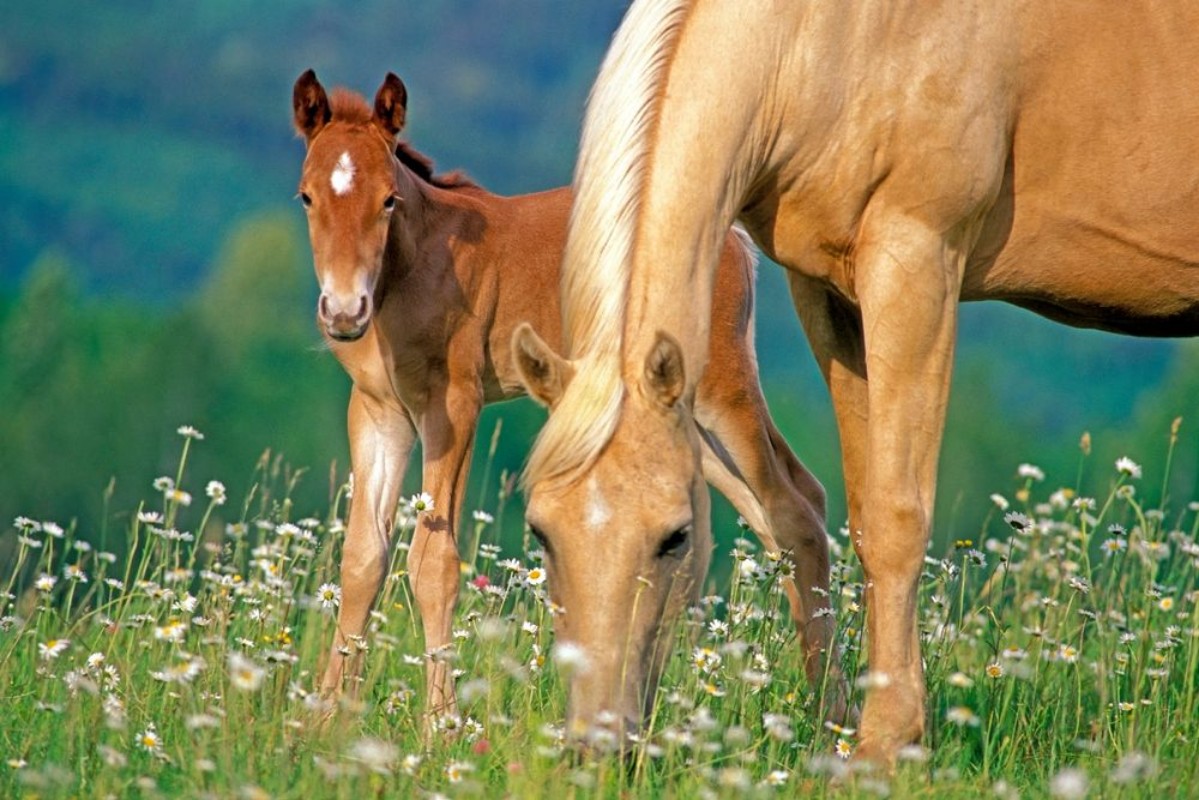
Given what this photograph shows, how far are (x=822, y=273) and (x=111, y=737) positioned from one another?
2472 millimetres

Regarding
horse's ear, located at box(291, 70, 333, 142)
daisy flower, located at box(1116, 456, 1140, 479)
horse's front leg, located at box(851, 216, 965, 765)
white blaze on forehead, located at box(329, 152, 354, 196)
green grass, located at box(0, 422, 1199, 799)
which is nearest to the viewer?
green grass, located at box(0, 422, 1199, 799)

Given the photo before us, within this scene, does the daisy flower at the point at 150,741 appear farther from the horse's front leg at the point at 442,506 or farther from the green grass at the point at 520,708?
the horse's front leg at the point at 442,506

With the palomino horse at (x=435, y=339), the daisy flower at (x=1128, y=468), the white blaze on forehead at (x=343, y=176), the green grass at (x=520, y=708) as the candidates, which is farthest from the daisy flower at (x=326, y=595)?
the daisy flower at (x=1128, y=468)

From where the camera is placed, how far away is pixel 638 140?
426 cm

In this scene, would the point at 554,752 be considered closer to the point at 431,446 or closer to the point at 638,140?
the point at 638,140

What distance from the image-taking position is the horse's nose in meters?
5.20

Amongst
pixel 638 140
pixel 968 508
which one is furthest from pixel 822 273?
pixel 968 508

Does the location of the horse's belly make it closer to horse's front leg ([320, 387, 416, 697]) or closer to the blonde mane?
the blonde mane

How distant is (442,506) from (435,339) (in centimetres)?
70

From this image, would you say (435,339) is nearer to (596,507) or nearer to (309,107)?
(309,107)

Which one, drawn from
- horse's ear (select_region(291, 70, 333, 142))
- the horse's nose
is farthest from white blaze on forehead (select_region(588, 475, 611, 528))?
horse's ear (select_region(291, 70, 333, 142))

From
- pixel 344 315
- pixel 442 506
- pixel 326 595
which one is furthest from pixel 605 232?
pixel 442 506

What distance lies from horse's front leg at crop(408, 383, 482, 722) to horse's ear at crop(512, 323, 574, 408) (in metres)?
2.06

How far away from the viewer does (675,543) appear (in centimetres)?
387
